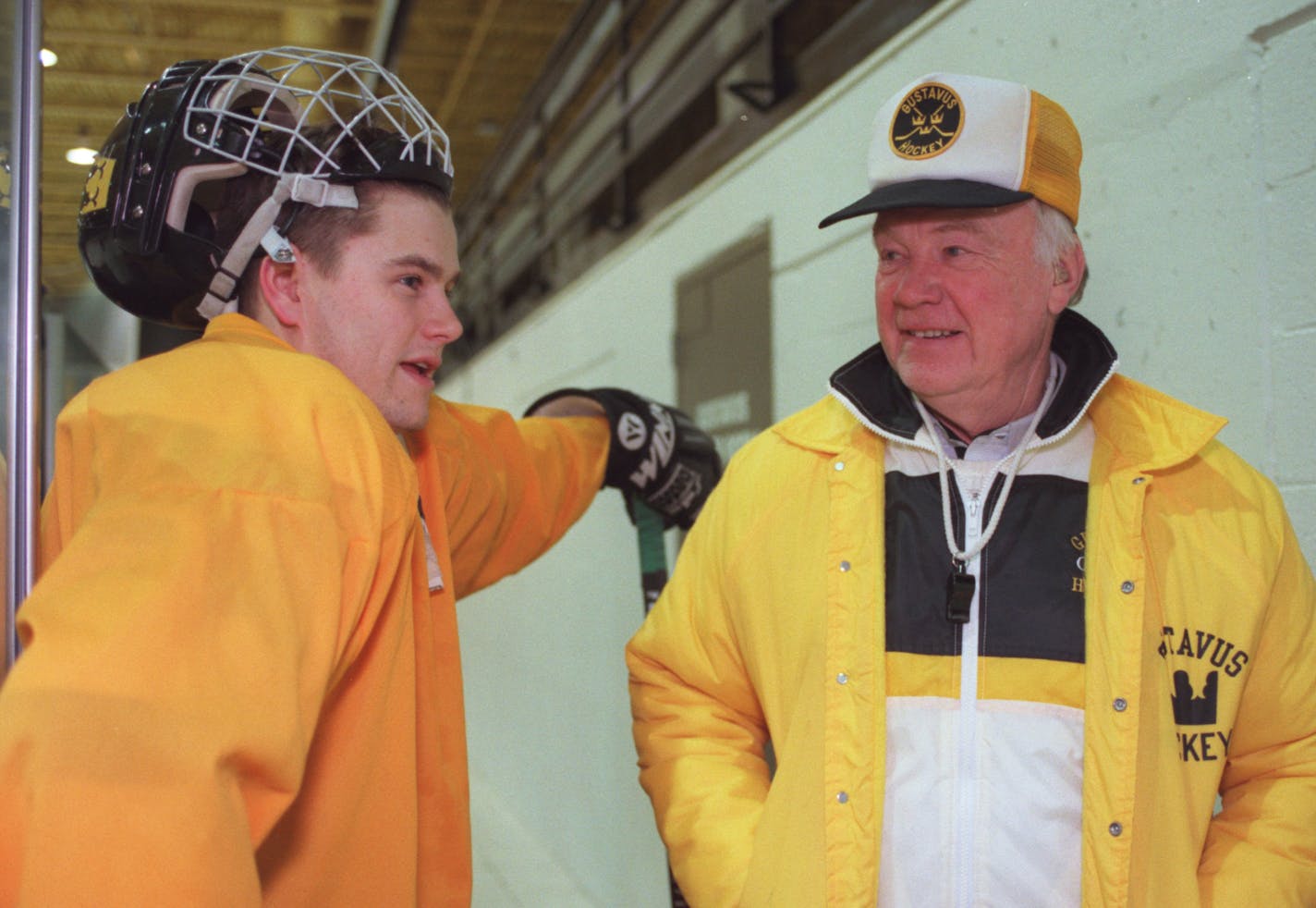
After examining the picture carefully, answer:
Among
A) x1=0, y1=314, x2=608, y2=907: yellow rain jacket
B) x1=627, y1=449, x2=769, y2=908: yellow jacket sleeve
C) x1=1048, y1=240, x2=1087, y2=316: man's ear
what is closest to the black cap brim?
x1=1048, y1=240, x2=1087, y2=316: man's ear

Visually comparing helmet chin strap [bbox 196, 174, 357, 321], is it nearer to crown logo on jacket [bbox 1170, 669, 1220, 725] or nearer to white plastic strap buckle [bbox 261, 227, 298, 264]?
white plastic strap buckle [bbox 261, 227, 298, 264]

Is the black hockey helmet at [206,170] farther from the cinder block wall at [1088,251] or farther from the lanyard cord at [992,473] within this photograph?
the cinder block wall at [1088,251]

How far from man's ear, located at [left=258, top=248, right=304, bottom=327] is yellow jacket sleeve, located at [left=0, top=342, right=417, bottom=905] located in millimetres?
372

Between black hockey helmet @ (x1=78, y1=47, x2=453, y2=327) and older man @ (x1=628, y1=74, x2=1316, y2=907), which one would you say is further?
black hockey helmet @ (x1=78, y1=47, x2=453, y2=327)

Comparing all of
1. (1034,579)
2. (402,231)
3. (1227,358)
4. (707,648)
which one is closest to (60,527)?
(402,231)

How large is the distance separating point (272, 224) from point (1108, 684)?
1110 millimetres

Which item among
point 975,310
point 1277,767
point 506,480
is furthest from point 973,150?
point 506,480

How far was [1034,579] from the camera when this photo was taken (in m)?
1.22

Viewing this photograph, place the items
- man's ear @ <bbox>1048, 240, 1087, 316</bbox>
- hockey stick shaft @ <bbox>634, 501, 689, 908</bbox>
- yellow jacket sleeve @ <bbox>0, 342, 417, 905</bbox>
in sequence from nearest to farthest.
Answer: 1. yellow jacket sleeve @ <bbox>0, 342, 417, 905</bbox>
2. man's ear @ <bbox>1048, 240, 1087, 316</bbox>
3. hockey stick shaft @ <bbox>634, 501, 689, 908</bbox>

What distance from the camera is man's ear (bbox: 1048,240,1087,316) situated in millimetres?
1330

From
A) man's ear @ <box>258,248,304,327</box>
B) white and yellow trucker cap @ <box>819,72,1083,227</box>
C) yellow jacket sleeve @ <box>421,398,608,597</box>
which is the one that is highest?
white and yellow trucker cap @ <box>819,72,1083,227</box>

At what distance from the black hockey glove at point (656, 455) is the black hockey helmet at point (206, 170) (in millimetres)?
702

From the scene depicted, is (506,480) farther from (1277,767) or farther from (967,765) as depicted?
(1277,767)

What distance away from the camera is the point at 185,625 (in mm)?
731
